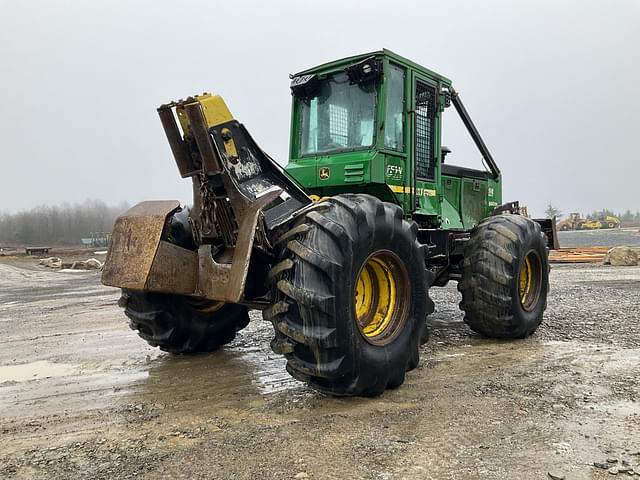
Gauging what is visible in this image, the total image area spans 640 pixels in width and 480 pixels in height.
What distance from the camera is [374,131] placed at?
4.81m

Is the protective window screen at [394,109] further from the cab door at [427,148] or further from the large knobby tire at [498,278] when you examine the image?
the large knobby tire at [498,278]

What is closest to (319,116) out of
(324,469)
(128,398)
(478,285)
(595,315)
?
(478,285)

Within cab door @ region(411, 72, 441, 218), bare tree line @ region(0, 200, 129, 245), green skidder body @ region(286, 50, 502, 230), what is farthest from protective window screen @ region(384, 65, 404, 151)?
bare tree line @ region(0, 200, 129, 245)

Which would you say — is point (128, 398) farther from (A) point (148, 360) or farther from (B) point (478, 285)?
(B) point (478, 285)

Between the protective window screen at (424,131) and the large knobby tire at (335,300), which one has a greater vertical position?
the protective window screen at (424,131)

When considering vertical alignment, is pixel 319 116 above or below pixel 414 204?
above

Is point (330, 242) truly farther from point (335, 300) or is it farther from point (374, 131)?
point (374, 131)

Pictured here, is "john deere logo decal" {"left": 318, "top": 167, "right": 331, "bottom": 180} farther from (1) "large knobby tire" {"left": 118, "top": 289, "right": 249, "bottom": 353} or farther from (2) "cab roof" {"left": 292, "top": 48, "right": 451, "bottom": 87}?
(1) "large knobby tire" {"left": 118, "top": 289, "right": 249, "bottom": 353}

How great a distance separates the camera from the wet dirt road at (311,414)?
101 inches

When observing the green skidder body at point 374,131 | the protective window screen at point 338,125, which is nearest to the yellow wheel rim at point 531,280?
the green skidder body at point 374,131

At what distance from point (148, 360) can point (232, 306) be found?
912mm

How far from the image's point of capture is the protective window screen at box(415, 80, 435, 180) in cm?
546

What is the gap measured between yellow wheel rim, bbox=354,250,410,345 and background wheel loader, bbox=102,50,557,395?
0.01m

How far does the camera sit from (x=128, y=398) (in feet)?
12.0
